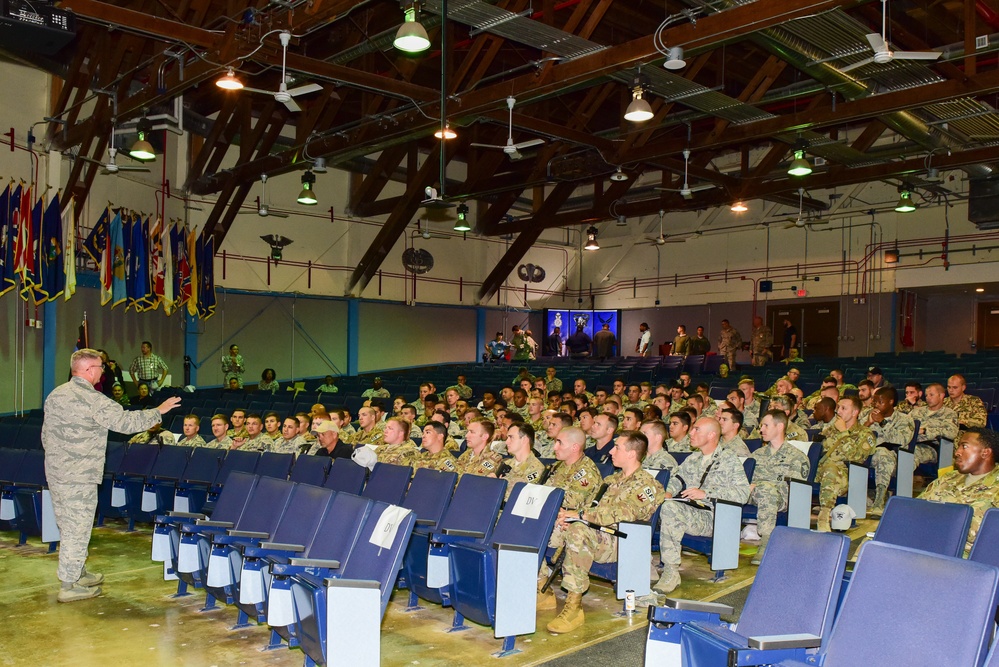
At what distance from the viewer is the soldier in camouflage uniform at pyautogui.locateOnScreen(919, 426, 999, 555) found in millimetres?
4008

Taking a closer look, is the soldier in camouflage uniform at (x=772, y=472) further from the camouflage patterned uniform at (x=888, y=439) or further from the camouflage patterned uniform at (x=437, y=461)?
the camouflage patterned uniform at (x=437, y=461)

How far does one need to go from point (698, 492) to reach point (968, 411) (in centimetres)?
489

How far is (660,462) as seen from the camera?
5891 millimetres

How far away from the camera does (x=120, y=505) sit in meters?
7.27

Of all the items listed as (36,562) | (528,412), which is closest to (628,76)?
(528,412)

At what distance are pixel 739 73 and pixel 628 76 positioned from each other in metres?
7.02

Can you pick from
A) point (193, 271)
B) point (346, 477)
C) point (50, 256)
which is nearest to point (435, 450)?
point (346, 477)

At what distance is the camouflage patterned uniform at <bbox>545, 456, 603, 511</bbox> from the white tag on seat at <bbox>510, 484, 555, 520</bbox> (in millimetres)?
613

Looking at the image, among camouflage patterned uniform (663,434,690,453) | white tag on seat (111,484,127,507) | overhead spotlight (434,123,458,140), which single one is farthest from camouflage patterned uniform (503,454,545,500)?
white tag on seat (111,484,127,507)

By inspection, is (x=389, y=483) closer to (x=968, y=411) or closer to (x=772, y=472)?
(x=772, y=472)

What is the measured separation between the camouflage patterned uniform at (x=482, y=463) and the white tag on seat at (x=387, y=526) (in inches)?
86.3

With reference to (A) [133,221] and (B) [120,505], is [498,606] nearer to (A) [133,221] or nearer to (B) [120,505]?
(B) [120,505]

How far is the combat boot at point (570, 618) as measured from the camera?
4375 mm

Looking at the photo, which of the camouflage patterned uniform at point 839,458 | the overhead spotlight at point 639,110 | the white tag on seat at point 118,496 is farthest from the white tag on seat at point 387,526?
the overhead spotlight at point 639,110
